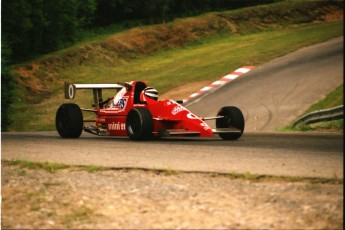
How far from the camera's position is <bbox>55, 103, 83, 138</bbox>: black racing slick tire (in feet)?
46.9

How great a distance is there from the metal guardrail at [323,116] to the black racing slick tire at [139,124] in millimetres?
5919

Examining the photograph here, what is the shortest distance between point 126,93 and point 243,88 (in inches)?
465

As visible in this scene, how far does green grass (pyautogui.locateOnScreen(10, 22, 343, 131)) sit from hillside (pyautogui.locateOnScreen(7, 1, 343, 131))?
0.17 feet

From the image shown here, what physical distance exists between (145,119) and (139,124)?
0.22 m

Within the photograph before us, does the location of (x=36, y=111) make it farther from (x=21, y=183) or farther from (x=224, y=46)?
(x=21, y=183)

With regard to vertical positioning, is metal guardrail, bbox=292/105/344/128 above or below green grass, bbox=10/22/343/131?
→ below

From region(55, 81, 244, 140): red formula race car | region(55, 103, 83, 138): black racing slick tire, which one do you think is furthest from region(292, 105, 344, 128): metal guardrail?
region(55, 103, 83, 138): black racing slick tire

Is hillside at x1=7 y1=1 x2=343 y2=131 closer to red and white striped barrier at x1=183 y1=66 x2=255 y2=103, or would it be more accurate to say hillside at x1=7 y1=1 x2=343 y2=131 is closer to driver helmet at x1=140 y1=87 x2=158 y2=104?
red and white striped barrier at x1=183 y1=66 x2=255 y2=103

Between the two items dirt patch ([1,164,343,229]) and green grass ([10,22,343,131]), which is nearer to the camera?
dirt patch ([1,164,343,229])

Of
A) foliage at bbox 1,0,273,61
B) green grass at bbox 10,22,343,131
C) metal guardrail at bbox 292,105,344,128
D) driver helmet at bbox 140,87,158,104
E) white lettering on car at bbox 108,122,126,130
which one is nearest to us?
driver helmet at bbox 140,87,158,104

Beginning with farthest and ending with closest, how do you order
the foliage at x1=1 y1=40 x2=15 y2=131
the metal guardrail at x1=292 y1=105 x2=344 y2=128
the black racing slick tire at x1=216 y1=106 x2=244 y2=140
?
the foliage at x1=1 y1=40 x2=15 y2=131 → the metal guardrail at x1=292 y1=105 x2=344 y2=128 → the black racing slick tire at x1=216 y1=106 x2=244 y2=140

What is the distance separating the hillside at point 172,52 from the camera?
32188mm

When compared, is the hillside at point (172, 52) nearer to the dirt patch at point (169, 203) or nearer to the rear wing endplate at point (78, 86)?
the rear wing endplate at point (78, 86)

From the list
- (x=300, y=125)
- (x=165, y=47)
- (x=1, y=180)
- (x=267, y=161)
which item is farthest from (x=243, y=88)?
(x=165, y=47)
